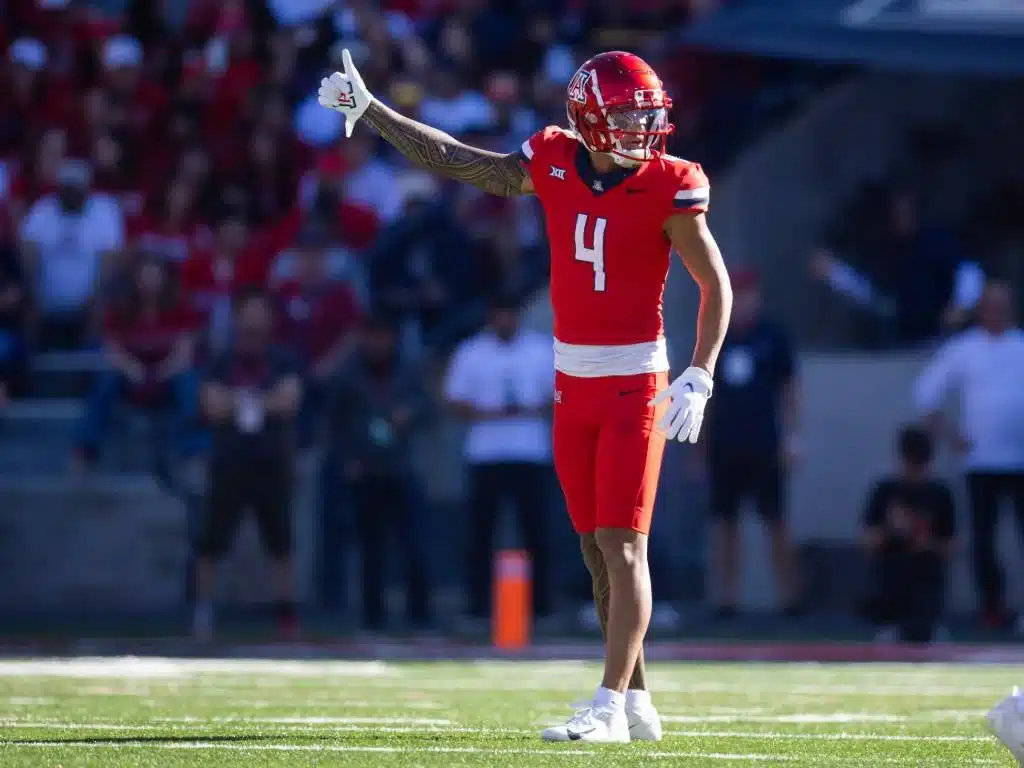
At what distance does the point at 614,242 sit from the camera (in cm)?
696

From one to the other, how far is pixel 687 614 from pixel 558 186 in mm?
7893

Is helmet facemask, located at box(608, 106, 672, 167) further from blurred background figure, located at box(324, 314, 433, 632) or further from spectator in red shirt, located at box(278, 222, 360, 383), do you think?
spectator in red shirt, located at box(278, 222, 360, 383)

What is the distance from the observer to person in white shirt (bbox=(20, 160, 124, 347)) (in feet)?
51.9

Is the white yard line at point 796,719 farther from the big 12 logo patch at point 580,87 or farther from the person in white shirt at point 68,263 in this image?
the person in white shirt at point 68,263

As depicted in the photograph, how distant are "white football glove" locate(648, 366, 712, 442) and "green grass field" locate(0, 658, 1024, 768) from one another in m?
0.97

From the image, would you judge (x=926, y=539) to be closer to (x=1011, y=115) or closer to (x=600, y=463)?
(x=1011, y=115)

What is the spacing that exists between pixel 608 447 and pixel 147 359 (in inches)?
310

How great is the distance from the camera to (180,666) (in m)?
10.7

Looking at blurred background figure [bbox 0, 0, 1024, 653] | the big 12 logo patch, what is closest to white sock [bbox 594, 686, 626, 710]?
the big 12 logo patch

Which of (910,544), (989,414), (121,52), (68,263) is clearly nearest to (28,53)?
(121,52)

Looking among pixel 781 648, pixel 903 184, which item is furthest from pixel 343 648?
pixel 903 184

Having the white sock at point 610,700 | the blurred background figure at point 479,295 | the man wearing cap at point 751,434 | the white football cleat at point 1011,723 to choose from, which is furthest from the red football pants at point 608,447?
the man wearing cap at point 751,434

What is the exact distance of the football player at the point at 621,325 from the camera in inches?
270

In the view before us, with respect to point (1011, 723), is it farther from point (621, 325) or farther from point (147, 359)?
point (147, 359)
